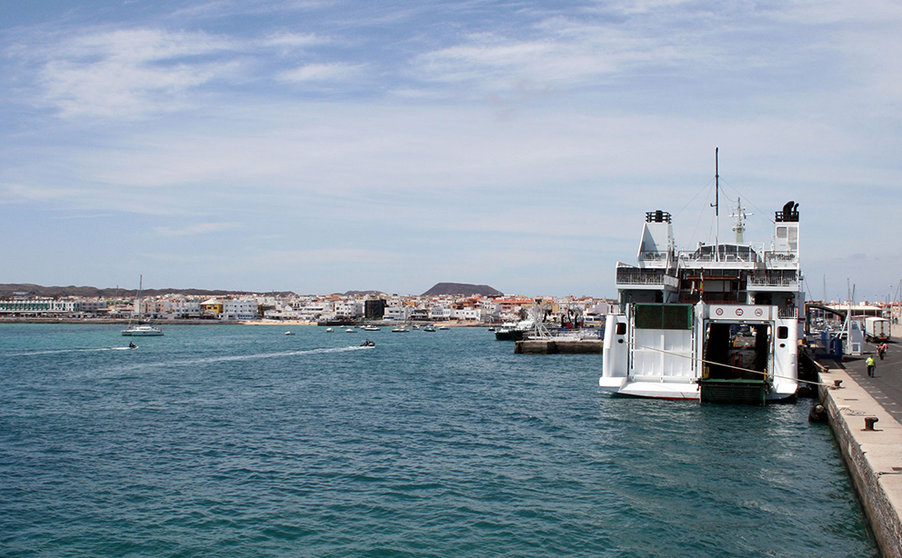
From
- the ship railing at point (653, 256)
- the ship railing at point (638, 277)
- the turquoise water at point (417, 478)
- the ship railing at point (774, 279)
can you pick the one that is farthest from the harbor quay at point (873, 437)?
the ship railing at point (653, 256)

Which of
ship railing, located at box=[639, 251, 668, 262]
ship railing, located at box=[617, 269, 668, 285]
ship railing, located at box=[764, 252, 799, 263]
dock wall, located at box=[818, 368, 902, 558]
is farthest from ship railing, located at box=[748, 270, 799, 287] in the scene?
dock wall, located at box=[818, 368, 902, 558]

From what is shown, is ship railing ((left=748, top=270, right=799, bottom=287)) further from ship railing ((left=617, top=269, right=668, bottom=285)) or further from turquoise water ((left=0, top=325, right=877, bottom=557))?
turquoise water ((left=0, top=325, right=877, bottom=557))

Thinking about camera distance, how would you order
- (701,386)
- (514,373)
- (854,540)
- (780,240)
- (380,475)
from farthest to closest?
(514,373) → (780,240) → (701,386) → (380,475) → (854,540)

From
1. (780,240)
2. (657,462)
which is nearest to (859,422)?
(657,462)

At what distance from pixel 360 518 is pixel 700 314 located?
1923 centimetres

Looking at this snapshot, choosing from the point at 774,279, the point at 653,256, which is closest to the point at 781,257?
the point at 774,279

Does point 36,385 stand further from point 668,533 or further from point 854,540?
point 854,540

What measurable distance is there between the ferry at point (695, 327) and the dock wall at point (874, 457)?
337 centimetres

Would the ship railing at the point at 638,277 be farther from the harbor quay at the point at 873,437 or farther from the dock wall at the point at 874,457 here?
the dock wall at the point at 874,457

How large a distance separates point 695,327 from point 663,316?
1.34 metres

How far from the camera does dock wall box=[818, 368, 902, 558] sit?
→ 39.7 feet

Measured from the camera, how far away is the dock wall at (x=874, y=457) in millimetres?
12086

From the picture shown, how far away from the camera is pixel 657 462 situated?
68.3 ft

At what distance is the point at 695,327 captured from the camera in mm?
30266
